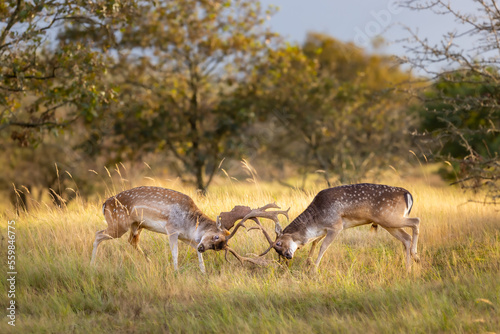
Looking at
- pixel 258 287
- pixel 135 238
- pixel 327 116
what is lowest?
pixel 258 287

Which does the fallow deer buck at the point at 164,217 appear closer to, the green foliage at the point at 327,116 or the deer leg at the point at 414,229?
the deer leg at the point at 414,229

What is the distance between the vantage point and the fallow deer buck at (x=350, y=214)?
6973mm

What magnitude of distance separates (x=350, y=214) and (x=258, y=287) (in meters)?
1.76

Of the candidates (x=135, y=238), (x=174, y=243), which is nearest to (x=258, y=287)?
(x=174, y=243)

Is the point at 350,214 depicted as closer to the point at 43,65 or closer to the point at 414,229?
the point at 414,229

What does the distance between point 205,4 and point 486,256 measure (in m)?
13.1

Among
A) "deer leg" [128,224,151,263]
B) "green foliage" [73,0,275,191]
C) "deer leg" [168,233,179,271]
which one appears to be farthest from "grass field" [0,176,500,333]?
"green foliage" [73,0,275,191]

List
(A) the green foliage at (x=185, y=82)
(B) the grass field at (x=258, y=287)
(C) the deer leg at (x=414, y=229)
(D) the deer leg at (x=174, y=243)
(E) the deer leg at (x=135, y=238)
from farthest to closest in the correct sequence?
(A) the green foliage at (x=185, y=82) → (E) the deer leg at (x=135, y=238) → (C) the deer leg at (x=414, y=229) → (D) the deer leg at (x=174, y=243) → (B) the grass field at (x=258, y=287)

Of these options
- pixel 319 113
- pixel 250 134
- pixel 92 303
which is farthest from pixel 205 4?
pixel 92 303

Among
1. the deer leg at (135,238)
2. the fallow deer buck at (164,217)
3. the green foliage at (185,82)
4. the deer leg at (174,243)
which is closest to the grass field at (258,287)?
the deer leg at (135,238)

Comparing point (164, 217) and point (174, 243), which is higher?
point (164, 217)

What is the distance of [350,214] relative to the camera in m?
7.01

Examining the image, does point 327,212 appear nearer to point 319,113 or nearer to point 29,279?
point 29,279

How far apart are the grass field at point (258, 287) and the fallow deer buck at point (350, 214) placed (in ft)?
1.44
